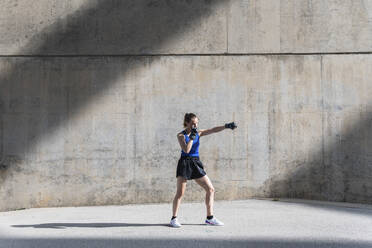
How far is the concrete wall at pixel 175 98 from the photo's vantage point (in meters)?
9.31

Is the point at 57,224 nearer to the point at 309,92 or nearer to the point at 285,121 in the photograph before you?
the point at 285,121

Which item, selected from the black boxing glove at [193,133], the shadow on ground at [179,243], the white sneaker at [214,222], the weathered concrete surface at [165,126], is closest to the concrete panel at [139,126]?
the weathered concrete surface at [165,126]

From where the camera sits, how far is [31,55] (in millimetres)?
9383

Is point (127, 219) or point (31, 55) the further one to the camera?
point (31, 55)

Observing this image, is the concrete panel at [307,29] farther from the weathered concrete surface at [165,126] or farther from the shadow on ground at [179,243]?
the shadow on ground at [179,243]

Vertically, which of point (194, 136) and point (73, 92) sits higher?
point (73, 92)

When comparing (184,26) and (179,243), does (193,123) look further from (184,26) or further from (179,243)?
(184,26)

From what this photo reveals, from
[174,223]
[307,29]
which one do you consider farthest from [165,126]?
[307,29]

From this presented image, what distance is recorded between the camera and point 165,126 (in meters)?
9.37

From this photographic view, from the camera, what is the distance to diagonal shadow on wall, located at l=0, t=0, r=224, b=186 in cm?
932

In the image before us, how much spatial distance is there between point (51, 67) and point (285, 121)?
15.7ft

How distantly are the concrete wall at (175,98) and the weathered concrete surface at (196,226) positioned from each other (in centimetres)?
50

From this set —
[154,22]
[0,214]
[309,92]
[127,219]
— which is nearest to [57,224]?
[127,219]

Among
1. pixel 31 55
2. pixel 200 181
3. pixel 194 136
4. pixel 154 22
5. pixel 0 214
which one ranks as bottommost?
pixel 0 214
